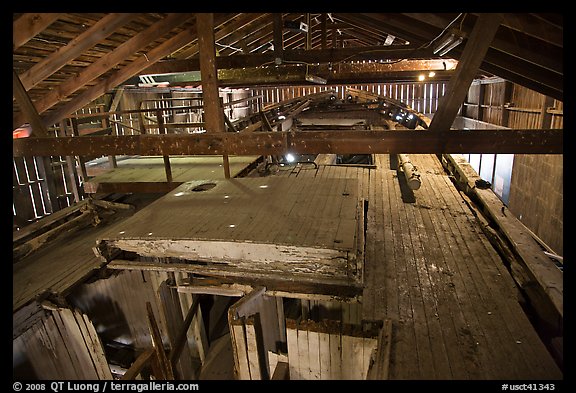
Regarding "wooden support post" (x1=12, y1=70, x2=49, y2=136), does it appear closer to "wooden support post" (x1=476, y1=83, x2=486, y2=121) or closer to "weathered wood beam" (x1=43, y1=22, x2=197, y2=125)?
"weathered wood beam" (x1=43, y1=22, x2=197, y2=125)

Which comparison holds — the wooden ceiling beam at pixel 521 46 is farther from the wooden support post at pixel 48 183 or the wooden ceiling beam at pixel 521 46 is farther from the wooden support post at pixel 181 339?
the wooden support post at pixel 48 183

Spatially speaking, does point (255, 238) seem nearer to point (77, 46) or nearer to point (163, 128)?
point (77, 46)

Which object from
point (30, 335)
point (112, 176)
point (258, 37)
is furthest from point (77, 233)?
point (258, 37)

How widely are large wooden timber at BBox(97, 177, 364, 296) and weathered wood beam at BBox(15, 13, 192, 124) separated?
2.40 m

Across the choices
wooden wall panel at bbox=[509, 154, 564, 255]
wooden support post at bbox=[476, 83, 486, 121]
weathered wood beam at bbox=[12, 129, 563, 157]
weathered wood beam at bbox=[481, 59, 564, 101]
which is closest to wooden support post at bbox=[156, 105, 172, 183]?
weathered wood beam at bbox=[12, 129, 563, 157]

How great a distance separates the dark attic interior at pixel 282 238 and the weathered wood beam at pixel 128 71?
0.04 metres

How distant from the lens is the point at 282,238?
4.30 m

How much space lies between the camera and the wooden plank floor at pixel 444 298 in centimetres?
304

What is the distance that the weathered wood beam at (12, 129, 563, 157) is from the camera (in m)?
3.46

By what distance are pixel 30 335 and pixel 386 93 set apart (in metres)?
22.8

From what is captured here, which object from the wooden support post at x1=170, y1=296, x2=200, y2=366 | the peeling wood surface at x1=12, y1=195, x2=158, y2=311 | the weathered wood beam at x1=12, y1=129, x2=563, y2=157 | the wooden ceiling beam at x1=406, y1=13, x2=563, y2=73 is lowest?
the wooden support post at x1=170, y1=296, x2=200, y2=366

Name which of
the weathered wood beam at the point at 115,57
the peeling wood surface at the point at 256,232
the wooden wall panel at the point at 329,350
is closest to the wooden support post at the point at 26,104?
the weathered wood beam at the point at 115,57

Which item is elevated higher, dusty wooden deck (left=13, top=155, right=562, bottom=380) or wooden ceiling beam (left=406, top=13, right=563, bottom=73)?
wooden ceiling beam (left=406, top=13, right=563, bottom=73)
